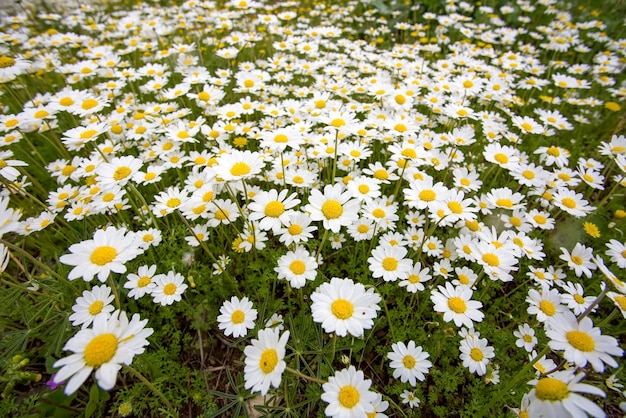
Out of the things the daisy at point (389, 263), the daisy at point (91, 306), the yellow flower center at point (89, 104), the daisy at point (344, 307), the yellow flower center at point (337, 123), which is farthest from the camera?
the yellow flower center at point (89, 104)

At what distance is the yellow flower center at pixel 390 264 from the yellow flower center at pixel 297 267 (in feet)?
2.08

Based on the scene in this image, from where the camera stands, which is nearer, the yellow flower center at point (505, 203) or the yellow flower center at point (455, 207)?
the yellow flower center at point (455, 207)

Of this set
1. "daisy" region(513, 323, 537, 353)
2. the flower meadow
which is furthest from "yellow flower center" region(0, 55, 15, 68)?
"daisy" region(513, 323, 537, 353)

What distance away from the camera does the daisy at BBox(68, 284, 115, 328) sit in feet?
6.87

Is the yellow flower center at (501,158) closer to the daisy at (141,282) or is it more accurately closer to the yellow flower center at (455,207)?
the yellow flower center at (455,207)

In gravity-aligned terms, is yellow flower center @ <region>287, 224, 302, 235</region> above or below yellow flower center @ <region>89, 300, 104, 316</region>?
above

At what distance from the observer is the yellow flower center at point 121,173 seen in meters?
2.47

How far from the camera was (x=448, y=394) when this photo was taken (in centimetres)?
235

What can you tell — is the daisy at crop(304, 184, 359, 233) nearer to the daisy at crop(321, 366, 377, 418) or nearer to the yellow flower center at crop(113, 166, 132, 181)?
the daisy at crop(321, 366, 377, 418)

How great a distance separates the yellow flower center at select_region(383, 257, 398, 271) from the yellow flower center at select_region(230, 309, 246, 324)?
113 cm

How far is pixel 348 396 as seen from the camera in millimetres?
1724

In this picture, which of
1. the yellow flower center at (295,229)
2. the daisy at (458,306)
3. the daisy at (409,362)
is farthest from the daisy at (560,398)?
the yellow flower center at (295,229)

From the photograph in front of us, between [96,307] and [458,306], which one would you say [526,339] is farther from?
[96,307]


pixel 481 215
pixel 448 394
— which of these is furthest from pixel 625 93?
pixel 448 394
